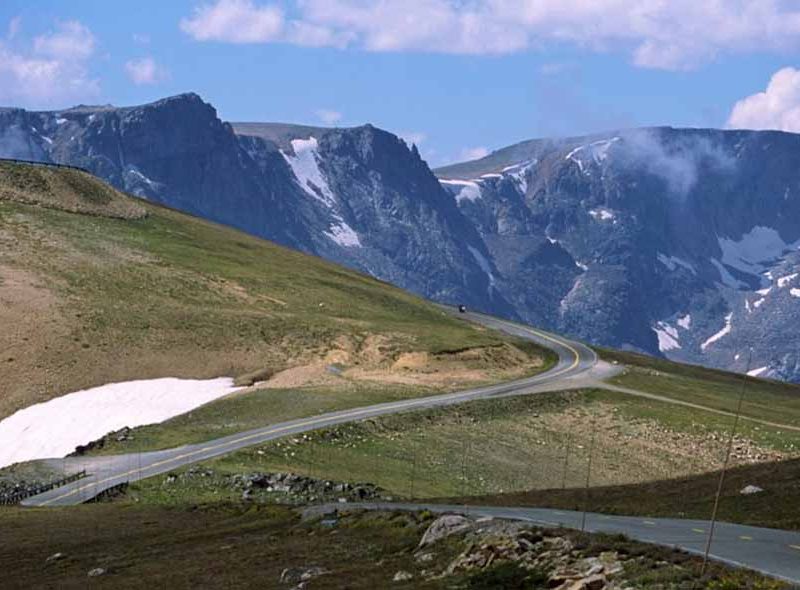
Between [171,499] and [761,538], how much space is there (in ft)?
109

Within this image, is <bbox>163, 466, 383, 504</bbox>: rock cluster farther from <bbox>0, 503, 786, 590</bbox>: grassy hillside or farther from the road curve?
<bbox>0, 503, 786, 590</bbox>: grassy hillside

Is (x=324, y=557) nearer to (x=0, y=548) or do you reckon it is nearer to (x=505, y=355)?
(x=0, y=548)

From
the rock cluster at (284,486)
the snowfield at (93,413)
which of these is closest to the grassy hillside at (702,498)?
the rock cluster at (284,486)

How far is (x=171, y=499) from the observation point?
6606cm

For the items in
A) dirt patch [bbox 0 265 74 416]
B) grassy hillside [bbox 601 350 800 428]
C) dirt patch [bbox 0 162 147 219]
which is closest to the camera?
dirt patch [bbox 0 265 74 416]

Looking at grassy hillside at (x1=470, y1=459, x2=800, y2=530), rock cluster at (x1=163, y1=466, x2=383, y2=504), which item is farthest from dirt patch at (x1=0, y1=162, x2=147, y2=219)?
grassy hillside at (x1=470, y1=459, x2=800, y2=530)

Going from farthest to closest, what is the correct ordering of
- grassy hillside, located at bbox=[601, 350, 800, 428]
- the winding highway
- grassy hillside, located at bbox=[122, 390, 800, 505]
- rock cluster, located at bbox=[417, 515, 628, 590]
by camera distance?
grassy hillside, located at bbox=[601, 350, 800, 428] → grassy hillside, located at bbox=[122, 390, 800, 505] → the winding highway → rock cluster, located at bbox=[417, 515, 628, 590]

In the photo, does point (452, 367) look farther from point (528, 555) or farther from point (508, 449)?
point (528, 555)

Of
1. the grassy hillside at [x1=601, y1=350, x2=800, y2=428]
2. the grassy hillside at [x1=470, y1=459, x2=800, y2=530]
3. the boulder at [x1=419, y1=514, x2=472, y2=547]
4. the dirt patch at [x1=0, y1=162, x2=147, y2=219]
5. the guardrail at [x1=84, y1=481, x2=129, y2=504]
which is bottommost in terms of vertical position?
the grassy hillside at [x1=601, y1=350, x2=800, y2=428]

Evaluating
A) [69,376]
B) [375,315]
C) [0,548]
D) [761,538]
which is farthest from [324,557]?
[375,315]

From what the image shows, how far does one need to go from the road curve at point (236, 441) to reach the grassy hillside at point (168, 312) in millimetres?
5085

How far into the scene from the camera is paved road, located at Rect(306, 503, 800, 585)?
1335 inches

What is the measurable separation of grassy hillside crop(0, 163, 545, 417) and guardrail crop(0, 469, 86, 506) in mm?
26907

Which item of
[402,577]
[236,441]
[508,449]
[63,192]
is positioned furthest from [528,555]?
[63,192]
